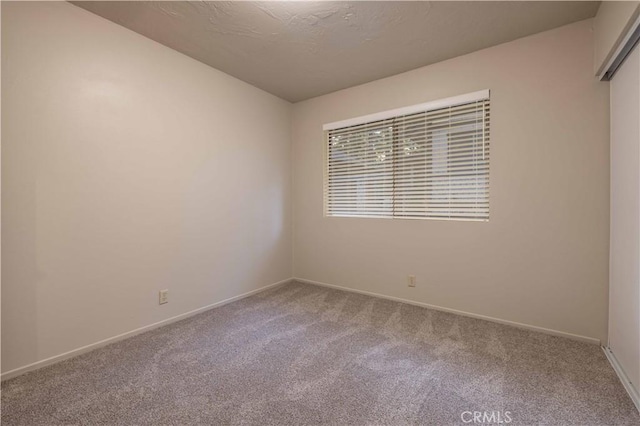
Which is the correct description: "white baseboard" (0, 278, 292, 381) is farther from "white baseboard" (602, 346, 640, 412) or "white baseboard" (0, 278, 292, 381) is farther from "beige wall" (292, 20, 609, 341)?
"white baseboard" (602, 346, 640, 412)

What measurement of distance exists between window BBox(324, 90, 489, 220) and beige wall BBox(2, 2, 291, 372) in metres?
1.25

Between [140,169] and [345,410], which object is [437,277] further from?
[140,169]

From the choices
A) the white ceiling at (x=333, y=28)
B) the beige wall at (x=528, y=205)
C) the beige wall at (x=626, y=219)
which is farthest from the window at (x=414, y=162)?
the beige wall at (x=626, y=219)

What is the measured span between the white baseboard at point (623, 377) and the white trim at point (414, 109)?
7.38 ft

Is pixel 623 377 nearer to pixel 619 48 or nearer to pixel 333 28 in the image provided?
pixel 619 48

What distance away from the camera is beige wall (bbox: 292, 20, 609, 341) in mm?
2188

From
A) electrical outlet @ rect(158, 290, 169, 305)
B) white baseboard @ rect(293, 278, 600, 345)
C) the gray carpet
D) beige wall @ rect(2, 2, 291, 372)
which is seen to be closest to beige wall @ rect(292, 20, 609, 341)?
white baseboard @ rect(293, 278, 600, 345)

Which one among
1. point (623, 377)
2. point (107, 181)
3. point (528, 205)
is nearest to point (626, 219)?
point (528, 205)

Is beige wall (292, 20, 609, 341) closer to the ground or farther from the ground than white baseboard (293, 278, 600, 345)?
farther from the ground

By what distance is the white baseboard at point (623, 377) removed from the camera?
1558mm

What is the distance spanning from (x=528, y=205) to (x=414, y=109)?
144 centimetres

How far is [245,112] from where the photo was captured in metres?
3.33

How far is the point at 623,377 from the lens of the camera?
5.70 feet

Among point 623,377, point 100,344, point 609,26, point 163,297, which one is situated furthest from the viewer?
point 163,297
